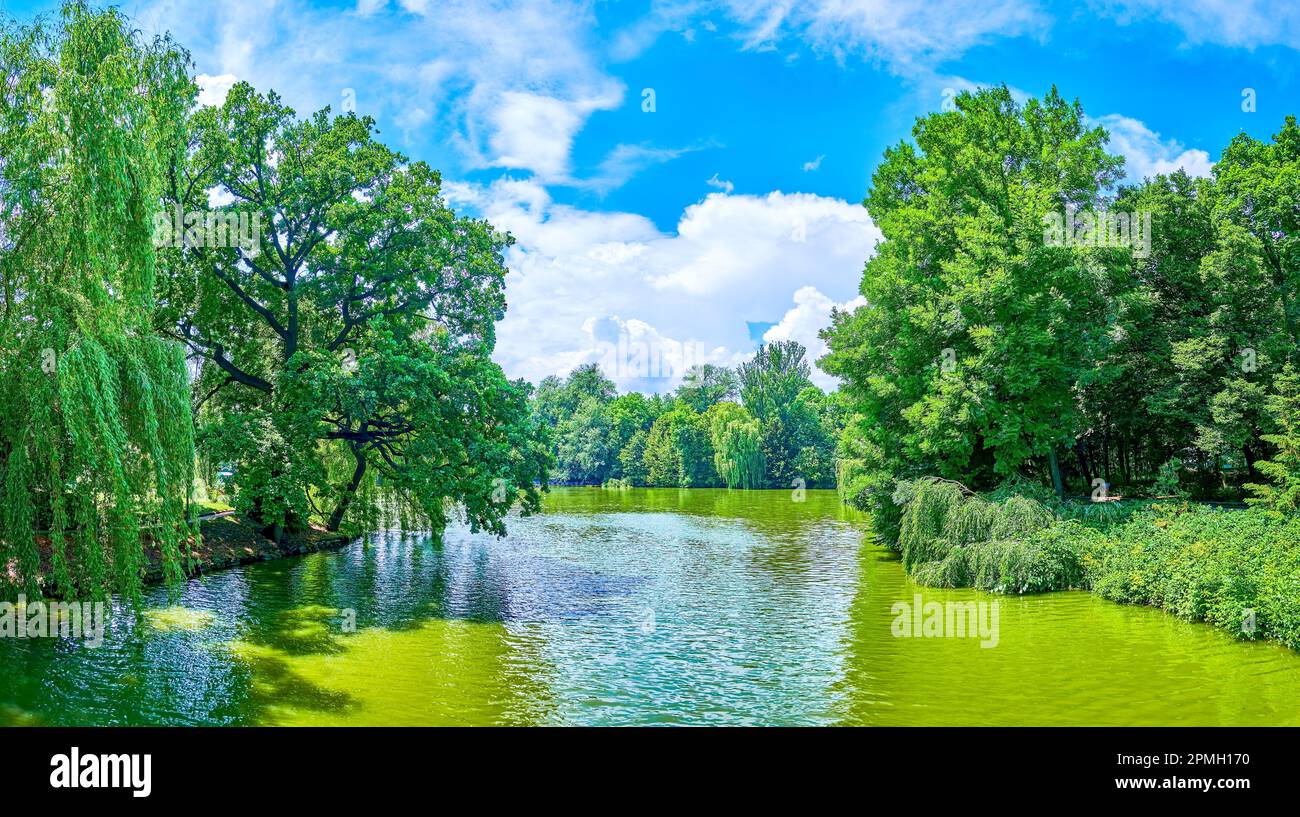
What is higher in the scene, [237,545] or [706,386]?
[706,386]

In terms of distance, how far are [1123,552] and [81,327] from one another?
2187cm

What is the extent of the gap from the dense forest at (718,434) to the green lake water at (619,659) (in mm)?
51948

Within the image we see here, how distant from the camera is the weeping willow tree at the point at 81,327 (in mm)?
11484

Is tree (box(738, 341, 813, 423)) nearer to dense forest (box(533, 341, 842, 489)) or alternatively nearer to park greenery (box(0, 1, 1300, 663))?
dense forest (box(533, 341, 842, 489))

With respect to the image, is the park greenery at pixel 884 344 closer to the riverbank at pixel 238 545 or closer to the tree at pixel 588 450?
the riverbank at pixel 238 545

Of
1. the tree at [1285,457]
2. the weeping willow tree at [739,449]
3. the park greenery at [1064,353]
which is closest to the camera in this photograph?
the tree at [1285,457]

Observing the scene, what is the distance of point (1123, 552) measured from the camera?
19.0 m

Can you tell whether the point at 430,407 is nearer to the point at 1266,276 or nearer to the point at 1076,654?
the point at 1076,654

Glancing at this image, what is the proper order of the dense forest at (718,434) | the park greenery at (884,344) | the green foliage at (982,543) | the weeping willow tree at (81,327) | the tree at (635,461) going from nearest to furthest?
the weeping willow tree at (81,327) < the park greenery at (884,344) < the green foliage at (982,543) < the dense forest at (718,434) < the tree at (635,461)

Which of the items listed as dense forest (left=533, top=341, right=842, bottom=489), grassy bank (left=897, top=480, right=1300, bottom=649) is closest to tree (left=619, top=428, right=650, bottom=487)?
dense forest (left=533, top=341, right=842, bottom=489)

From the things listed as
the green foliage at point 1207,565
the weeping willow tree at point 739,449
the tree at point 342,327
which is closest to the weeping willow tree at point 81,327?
the tree at point 342,327

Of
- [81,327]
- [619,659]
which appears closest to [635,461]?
[619,659]

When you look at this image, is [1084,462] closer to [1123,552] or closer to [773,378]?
[1123,552]

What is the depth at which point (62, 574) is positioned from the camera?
39.1 feet
